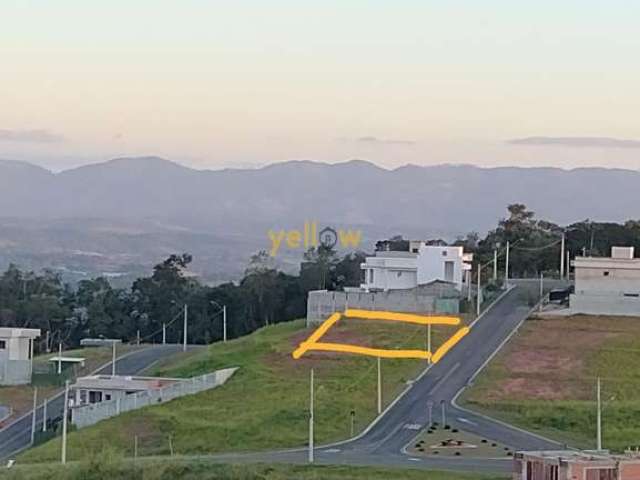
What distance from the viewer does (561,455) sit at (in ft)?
143

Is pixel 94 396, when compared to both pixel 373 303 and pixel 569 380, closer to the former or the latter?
pixel 373 303

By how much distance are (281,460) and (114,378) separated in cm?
2187

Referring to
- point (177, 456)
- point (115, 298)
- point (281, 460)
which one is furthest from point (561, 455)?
point (115, 298)

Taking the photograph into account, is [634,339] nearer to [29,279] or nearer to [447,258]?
[447,258]

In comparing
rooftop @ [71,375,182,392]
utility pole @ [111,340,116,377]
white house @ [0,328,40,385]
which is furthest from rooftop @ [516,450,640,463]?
white house @ [0,328,40,385]

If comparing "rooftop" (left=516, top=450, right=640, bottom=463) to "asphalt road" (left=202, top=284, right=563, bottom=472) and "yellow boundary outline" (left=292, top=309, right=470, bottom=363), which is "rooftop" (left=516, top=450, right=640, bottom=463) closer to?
"asphalt road" (left=202, top=284, right=563, bottom=472)

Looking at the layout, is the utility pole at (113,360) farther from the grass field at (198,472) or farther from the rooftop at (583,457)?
the rooftop at (583,457)

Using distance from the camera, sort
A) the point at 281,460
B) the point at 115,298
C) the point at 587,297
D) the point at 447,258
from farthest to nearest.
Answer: the point at 115,298, the point at 447,258, the point at 587,297, the point at 281,460

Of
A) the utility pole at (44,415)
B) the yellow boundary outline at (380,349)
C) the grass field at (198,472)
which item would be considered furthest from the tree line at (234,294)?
the grass field at (198,472)

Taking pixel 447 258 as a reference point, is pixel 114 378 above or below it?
below

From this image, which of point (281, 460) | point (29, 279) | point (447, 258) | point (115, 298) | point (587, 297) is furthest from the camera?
point (29, 279)

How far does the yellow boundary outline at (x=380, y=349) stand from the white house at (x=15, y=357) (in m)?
14.9

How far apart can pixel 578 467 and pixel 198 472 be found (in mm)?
11238

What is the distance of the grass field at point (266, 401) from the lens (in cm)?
5797
